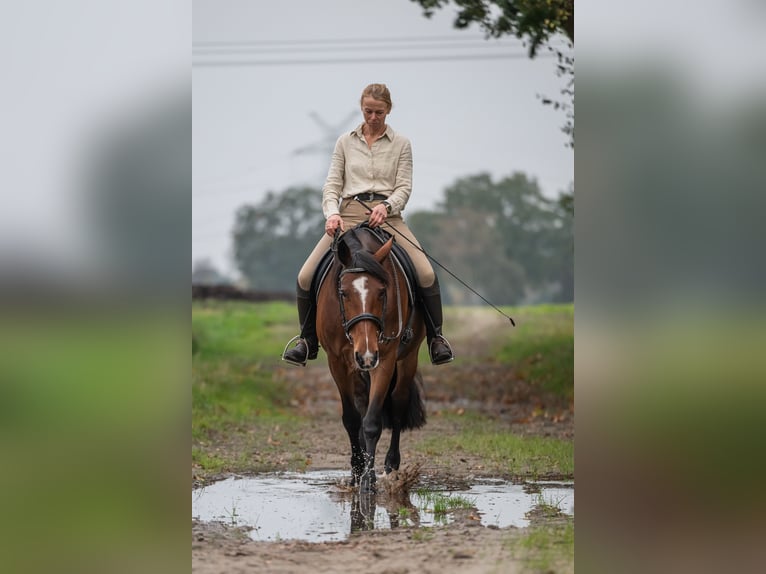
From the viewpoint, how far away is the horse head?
23.2 feet

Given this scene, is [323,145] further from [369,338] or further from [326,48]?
[369,338]

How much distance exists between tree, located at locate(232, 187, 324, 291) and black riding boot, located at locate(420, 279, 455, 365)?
1867 inches

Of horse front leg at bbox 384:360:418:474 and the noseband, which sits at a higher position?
the noseband

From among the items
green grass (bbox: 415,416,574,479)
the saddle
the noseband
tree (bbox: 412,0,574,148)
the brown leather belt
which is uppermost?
tree (bbox: 412,0,574,148)

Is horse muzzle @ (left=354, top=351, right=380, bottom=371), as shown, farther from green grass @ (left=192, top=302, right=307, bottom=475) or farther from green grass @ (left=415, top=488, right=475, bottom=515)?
green grass @ (left=192, top=302, right=307, bottom=475)

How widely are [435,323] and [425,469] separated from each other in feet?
5.25

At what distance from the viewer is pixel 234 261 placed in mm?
58031

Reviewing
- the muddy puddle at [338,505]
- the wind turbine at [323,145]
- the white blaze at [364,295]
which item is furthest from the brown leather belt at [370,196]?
the wind turbine at [323,145]

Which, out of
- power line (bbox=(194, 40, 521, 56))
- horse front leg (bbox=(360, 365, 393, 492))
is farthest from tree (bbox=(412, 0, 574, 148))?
power line (bbox=(194, 40, 521, 56))

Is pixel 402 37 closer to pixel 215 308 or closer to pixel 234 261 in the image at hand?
pixel 215 308

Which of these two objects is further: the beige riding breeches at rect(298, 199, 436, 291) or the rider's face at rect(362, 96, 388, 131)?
the beige riding breeches at rect(298, 199, 436, 291)
